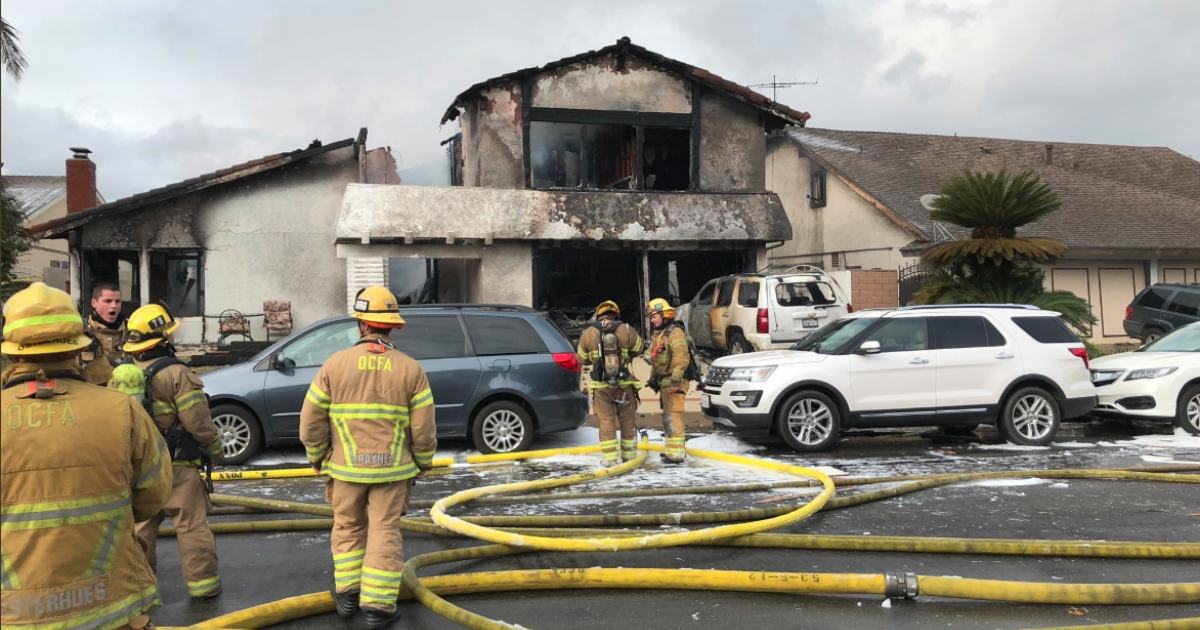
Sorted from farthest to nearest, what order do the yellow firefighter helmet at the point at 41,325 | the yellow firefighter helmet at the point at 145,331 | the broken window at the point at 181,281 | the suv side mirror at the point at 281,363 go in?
the broken window at the point at 181,281, the suv side mirror at the point at 281,363, the yellow firefighter helmet at the point at 145,331, the yellow firefighter helmet at the point at 41,325

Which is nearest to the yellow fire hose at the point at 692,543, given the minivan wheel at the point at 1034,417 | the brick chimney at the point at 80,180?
the minivan wheel at the point at 1034,417

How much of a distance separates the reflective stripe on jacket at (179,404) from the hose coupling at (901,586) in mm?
3660

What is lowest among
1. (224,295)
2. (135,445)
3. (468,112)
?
(135,445)

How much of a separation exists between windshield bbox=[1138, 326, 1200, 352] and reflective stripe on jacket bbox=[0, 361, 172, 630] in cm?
1198

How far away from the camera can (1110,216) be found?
2281 cm

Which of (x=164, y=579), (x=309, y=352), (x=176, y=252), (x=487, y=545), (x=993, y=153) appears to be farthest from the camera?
(x=993, y=153)

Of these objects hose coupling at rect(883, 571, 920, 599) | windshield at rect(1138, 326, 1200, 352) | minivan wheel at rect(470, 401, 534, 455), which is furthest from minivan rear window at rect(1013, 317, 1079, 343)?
hose coupling at rect(883, 571, 920, 599)

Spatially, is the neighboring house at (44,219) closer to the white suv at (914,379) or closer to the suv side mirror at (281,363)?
the suv side mirror at (281,363)

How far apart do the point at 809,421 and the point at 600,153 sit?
1229cm

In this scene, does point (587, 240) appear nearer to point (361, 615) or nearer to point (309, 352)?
point (309, 352)

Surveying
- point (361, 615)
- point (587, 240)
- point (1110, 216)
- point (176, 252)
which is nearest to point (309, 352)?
point (361, 615)

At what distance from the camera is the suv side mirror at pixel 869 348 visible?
9.37m

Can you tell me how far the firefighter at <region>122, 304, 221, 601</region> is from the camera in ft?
15.2

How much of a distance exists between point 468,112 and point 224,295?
6113 millimetres
